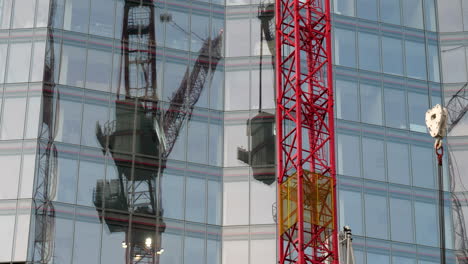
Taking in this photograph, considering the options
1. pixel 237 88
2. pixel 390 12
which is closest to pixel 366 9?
pixel 390 12

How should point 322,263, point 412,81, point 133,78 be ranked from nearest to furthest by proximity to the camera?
1. point 322,263
2. point 133,78
3. point 412,81

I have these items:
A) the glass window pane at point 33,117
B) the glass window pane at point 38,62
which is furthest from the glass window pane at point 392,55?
the glass window pane at point 33,117

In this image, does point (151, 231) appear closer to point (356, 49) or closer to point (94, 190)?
point (94, 190)

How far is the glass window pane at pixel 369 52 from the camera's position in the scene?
73938mm

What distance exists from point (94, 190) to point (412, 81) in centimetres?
2393

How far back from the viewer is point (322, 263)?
185 ft

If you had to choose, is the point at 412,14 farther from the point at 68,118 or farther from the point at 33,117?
the point at 33,117

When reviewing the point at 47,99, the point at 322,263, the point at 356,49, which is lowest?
the point at 322,263

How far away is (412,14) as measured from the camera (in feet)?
250

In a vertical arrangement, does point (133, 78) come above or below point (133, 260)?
above

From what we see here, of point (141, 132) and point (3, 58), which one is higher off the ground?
point (3, 58)

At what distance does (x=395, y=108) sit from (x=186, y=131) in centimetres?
1473

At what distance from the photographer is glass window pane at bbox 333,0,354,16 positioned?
74625 millimetres

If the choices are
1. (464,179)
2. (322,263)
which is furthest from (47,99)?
(464,179)
